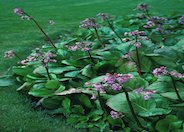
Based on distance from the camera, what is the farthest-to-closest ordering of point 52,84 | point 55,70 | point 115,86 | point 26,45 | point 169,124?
point 26,45 < point 55,70 < point 52,84 < point 169,124 < point 115,86

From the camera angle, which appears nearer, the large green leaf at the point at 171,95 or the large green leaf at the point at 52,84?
the large green leaf at the point at 171,95

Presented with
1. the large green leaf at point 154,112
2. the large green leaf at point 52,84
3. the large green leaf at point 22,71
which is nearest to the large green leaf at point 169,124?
the large green leaf at point 154,112

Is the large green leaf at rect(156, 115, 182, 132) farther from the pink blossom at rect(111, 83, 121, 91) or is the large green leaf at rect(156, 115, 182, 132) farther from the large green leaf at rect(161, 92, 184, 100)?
the pink blossom at rect(111, 83, 121, 91)

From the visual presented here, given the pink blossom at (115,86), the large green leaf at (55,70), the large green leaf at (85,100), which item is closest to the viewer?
the pink blossom at (115,86)

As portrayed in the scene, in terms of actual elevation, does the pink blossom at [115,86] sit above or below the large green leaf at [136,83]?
above

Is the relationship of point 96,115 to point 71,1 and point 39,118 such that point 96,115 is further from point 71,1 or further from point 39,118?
point 71,1

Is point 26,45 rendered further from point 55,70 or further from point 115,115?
point 115,115

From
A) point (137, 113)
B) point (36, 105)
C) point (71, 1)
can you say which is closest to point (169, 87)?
point (137, 113)

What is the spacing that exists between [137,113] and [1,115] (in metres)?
0.98

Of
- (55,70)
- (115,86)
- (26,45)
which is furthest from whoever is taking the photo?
(26,45)

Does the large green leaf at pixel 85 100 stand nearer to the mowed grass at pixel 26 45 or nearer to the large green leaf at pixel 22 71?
the mowed grass at pixel 26 45

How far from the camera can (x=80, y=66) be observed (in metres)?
3.37

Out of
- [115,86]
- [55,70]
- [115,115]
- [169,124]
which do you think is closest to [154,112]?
[169,124]

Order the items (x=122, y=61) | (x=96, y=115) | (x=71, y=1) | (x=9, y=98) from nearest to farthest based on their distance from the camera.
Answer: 1. (x=96, y=115)
2. (x=9, y=98)
3. (x=122, y=61)
4. (x=71, y=1)
